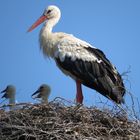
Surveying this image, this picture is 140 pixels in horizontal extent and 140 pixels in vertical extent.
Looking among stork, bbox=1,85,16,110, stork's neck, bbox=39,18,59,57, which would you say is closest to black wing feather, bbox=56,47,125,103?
stork's neck, bbox=39,18,59,57

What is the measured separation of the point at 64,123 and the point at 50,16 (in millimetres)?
4057

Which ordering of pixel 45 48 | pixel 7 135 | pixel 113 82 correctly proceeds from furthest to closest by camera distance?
pixel 45 48 < pixel 113 82 < pixel 7 135

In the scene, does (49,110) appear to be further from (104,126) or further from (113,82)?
(113,82)

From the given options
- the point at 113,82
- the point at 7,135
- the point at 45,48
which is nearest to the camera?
the point at 7,135

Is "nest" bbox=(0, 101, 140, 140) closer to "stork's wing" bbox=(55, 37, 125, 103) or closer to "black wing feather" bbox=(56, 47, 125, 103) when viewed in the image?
"black wing feather" bbox=(56, 47, 125, 103)

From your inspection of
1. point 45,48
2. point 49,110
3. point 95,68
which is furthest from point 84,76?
point 49,110

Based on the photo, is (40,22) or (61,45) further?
(40,22)

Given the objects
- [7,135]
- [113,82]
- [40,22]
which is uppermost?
[40,22]

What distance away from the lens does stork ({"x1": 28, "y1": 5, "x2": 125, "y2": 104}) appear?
423 inches

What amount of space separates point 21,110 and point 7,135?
51 centimetres

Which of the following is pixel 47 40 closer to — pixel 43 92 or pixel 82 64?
pixel 82 64

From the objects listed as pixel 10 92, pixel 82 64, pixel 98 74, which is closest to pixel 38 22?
pixel 10 92

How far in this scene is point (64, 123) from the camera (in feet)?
27.6

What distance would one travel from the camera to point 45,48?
1154cm
